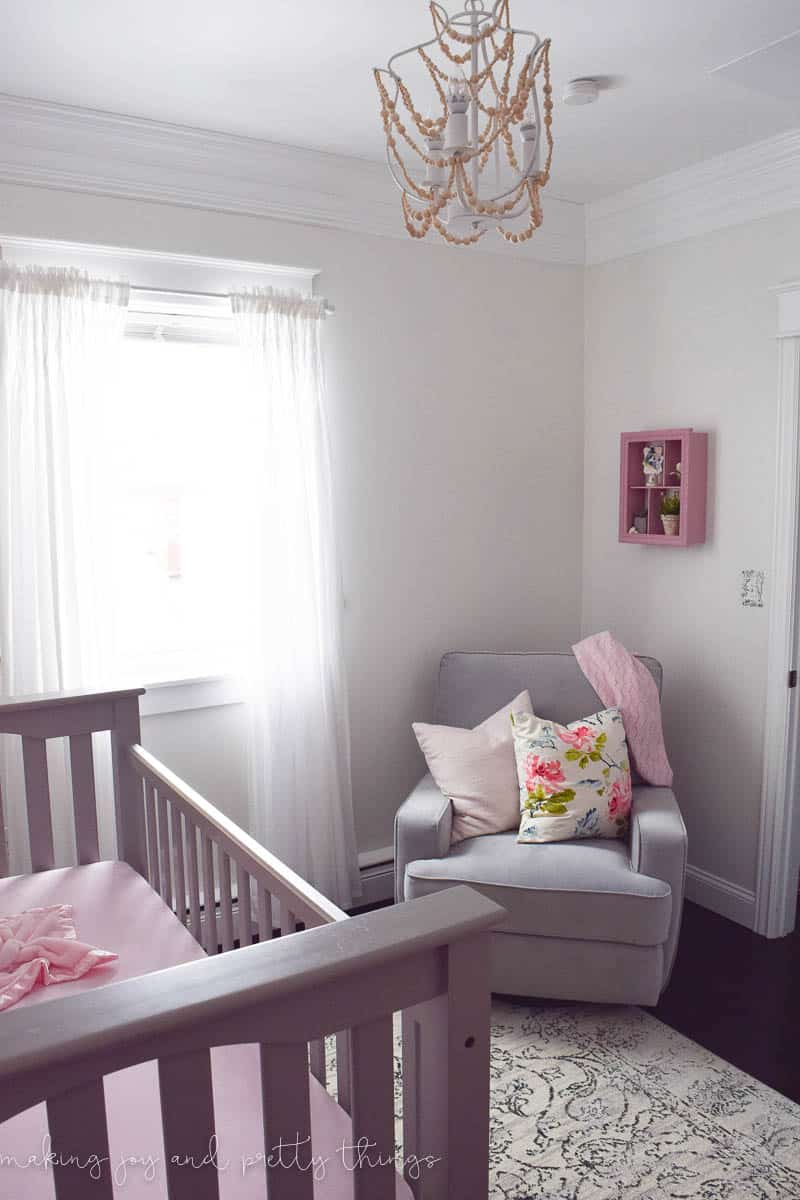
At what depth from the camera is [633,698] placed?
3.08 metres

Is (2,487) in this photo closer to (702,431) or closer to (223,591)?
(223,591)

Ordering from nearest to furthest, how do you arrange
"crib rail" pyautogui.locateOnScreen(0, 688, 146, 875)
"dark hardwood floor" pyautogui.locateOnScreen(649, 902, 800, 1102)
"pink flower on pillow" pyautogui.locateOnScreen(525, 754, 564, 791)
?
1. "crib rail" pyautogui.locateOnScreen(0, 688, 146, 875)
2. "dark hardwood floor" pyautogui.locateOnScreen(649, 902, 800, 1102)
3. "pink flower on pillow" pyautogui.locateOnScreen(525, 754, 564, 791)

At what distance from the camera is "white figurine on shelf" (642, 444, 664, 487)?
337cm

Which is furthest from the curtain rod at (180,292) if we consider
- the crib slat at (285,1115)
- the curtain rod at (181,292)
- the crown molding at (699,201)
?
the crib slat at (285,1115)

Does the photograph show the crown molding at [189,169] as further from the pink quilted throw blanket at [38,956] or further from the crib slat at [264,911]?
the crib slat at [264,911]

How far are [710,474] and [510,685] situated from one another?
1.02m

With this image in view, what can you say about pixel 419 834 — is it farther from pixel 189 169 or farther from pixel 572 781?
pixel 189 169

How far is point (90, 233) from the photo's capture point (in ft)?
8.91

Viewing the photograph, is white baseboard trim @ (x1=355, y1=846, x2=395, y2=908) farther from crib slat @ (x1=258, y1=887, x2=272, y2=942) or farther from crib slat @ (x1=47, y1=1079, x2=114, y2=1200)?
crib slat @ (x1=47, y1=1079, x2=114, y2=1200)

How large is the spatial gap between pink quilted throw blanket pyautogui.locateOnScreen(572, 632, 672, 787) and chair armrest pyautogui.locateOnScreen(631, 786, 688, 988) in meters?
0.33

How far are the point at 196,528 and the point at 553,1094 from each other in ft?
6.49

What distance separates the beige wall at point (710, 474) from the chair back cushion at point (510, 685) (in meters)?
0.29

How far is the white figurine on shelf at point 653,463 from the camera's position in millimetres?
3367

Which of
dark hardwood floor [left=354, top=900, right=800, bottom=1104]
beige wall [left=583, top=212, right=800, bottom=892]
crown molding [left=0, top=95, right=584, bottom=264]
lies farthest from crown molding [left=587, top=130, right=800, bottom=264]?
dark hardwood floor [left=354, top=900, right=800, bottom=1104]
